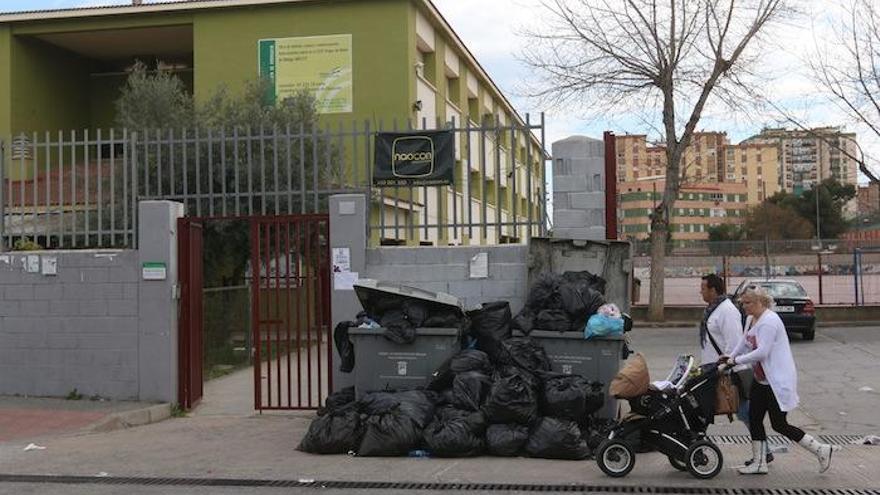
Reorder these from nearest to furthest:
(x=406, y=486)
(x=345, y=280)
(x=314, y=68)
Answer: (x=406, y=486) < (x=345, y=280) < (x=314, y=68)

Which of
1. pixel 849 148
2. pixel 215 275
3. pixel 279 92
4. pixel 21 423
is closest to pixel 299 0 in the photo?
pixel 279 92

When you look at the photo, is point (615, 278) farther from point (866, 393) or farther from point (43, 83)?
point (43, 83)

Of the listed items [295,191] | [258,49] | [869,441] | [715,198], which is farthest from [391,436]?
[715,198]

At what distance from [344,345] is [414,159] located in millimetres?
2315

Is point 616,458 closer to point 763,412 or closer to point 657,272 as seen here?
point 763,412

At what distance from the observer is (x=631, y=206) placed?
3794 inches

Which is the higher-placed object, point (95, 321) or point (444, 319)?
point (444, 319)

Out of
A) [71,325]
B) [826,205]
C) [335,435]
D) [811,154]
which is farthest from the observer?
[826,205]

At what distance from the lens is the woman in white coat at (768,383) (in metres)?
6.59

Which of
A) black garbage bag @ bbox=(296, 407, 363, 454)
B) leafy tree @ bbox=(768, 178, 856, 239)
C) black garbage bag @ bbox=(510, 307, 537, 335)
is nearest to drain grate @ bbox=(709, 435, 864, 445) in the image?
black garbage bag @ bbox=(510, 307, 537, 335)

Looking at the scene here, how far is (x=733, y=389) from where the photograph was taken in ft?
22.0

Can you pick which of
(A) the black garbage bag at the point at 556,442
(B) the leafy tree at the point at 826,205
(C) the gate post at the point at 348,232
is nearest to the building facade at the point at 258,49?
(C) the gate post at the point at 348,232

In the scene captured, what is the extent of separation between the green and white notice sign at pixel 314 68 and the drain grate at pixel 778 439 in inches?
732

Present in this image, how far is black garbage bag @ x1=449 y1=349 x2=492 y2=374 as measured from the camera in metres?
8.01
